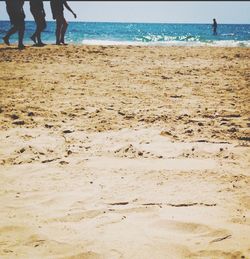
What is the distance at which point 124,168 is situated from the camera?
8.24 feet

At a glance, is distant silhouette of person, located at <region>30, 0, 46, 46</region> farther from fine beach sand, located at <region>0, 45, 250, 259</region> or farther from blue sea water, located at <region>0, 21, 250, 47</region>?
fine beach sand, located at <region>0, 45, 250, 259</region>

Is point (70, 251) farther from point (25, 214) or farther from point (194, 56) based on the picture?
point (194, 56)

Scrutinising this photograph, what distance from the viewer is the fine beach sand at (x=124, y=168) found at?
1688 mm

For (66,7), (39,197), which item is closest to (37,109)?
(39,197)

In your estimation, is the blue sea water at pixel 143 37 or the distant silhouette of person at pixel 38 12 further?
the blue sea water at pixel 143 37

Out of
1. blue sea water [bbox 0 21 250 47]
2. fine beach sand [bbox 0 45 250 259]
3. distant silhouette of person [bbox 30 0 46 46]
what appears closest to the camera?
fine beach sand [bbox 0 45 250 259]

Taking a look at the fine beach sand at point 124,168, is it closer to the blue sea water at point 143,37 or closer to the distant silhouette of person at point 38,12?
the distant silhouette of person at point 38,12

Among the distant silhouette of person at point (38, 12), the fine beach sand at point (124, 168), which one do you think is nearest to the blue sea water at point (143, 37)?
the distant silhouette of person at point (38, 12)

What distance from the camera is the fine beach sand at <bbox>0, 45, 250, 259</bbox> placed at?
66.5 inches

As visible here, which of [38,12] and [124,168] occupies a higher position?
[38,12]

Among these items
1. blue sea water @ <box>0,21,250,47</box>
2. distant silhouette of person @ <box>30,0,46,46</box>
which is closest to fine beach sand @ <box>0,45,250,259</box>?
distant silhouette of person @ <box>30,0,46,46</box>

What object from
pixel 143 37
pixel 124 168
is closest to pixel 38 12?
pixel 124 168

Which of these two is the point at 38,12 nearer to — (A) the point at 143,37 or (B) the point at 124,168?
(B) the point at 124,168

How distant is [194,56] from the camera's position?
7.98m
